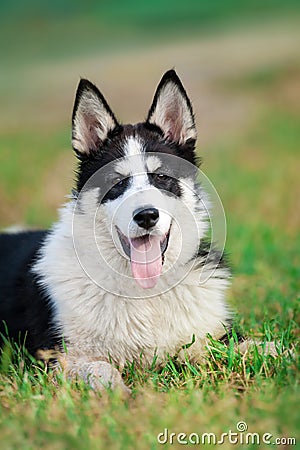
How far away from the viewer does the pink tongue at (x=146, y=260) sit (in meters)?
4.06

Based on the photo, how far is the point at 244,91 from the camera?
19.8 m

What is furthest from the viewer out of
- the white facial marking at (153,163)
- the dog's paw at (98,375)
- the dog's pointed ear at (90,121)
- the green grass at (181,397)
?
the dog's pointed ear at (90,121)

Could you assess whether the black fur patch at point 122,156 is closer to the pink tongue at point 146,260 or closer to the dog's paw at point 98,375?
the pink tongue at point 146,260

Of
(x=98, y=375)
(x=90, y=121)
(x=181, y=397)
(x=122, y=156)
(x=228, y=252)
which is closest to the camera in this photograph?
(x=181, y=397)

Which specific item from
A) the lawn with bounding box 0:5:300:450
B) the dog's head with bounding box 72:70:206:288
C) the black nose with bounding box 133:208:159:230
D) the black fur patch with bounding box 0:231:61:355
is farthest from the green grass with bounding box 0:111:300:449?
the black nose with bounding box 133:208:159:230

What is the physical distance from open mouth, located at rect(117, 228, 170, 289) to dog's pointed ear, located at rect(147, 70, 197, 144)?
28.0 inches

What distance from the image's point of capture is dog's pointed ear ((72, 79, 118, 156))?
4246mm

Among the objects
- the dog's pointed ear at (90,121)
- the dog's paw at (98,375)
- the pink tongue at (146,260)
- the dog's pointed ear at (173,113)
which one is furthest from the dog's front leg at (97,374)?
the dog's pointed ear at (173,113)

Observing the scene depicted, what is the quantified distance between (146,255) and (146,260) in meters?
0.04

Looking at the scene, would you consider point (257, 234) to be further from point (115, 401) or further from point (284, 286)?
point (115, 401)

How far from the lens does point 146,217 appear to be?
12.6 ft

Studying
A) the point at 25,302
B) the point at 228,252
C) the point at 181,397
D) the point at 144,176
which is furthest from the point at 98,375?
the point at 228,252

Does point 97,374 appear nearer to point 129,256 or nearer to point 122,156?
point 129,256

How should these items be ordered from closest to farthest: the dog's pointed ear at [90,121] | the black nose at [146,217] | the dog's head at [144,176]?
the black nose at [146,217]
the dog's head at [144,176]
the dog's pointed ear at [90,121]
